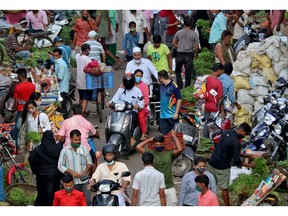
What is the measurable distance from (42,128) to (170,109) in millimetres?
2245

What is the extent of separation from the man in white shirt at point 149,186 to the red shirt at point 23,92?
4.96 m

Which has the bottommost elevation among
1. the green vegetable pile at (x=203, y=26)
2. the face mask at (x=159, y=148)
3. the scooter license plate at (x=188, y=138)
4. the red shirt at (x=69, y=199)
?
the red shirt at (x=69, y=199)

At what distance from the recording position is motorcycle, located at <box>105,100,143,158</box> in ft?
63.9

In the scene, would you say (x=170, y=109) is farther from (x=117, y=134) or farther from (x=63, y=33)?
(x=63, y=33)

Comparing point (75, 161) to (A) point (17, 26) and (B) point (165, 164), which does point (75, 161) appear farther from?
(A) point (17, 26)

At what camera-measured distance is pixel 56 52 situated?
71.5ft

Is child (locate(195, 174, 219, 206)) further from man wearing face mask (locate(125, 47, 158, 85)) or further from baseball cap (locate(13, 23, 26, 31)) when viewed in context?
baseball cap (locate(13, 23, 26, 31))

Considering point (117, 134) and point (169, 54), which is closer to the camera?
point (117, 134)

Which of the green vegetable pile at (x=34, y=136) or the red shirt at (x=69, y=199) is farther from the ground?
the green vegetable pile at (x=34, y=136)

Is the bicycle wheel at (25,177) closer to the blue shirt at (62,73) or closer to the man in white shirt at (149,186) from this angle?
the man in white shirt at (149,186)

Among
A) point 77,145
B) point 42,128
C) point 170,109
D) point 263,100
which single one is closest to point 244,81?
point 263,100

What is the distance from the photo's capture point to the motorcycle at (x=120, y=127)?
1948cm

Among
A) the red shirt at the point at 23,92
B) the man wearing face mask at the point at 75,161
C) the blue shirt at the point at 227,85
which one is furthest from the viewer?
the red shirt at the point at 23,92

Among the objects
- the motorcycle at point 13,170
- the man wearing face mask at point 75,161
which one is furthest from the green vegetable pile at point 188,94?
the man wearing face mask at point 75,161
